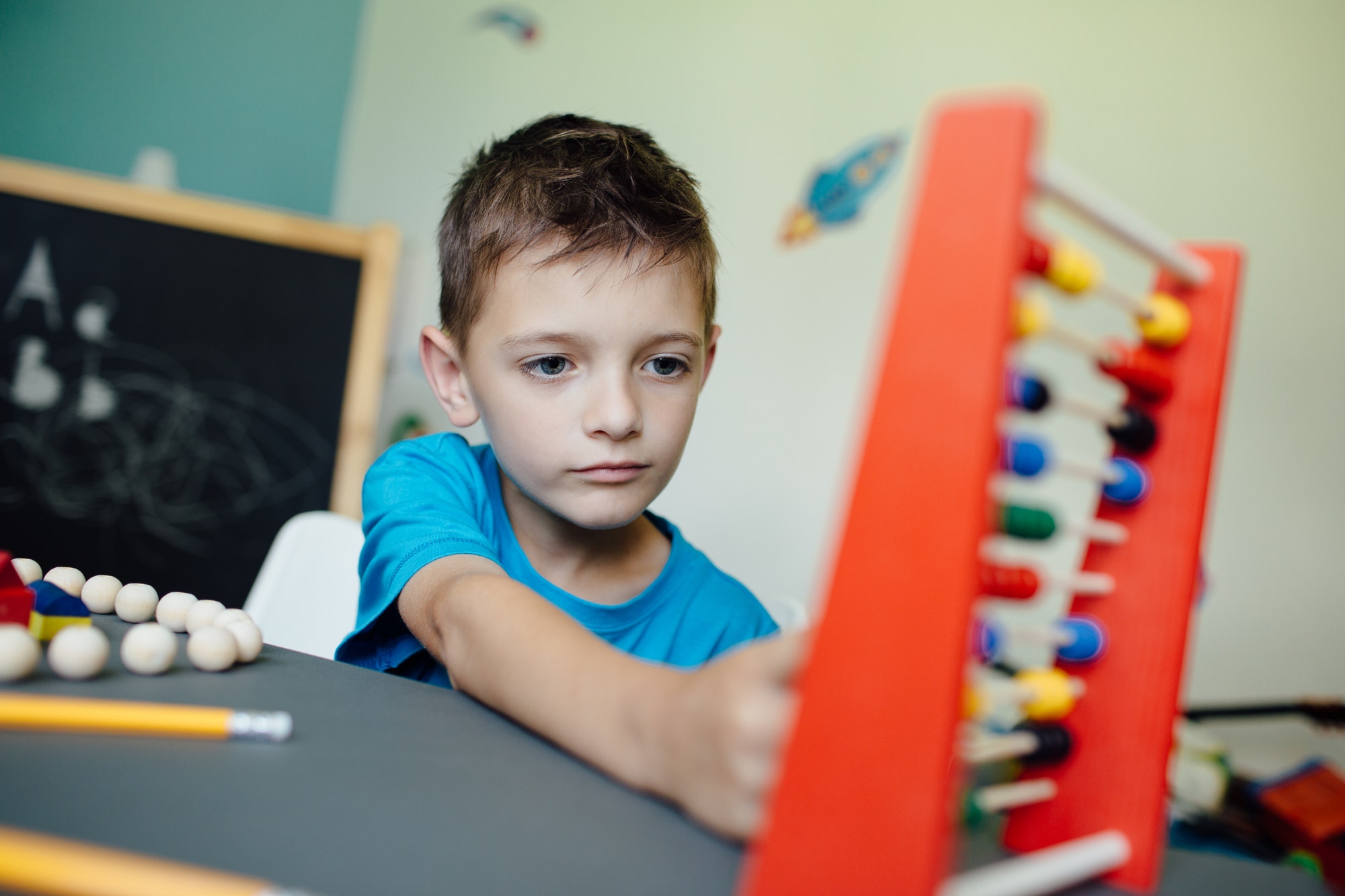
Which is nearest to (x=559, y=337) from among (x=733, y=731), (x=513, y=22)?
(x=733, y=731)

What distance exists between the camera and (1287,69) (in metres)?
1.35

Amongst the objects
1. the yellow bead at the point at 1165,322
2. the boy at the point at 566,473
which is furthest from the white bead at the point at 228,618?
the yellow bead at the point at 1165,322

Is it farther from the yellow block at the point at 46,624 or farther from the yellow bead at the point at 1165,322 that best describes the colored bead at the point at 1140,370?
the yellow block at the point at 46,624

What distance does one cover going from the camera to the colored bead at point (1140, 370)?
0.39 meters

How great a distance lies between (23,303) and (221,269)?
0.34 meters

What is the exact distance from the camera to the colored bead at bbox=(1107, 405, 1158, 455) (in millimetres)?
407

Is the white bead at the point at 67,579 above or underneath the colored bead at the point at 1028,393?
underneath

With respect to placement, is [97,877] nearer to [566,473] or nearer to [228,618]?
[228,618]

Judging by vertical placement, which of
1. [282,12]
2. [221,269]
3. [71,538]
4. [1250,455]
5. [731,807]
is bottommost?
[71,538]

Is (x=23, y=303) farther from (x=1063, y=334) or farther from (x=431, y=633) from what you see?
(x=1063, y=334)

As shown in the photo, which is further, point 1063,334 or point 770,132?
point 770,132

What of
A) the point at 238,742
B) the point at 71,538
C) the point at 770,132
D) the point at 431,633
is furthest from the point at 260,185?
the point at 238,742

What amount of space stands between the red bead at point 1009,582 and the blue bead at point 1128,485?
3.6 inches

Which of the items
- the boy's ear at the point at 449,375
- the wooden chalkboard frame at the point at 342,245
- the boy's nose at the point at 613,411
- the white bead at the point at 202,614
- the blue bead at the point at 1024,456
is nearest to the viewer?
the blue bead at the point at 1024,456
